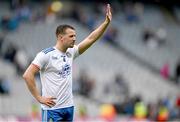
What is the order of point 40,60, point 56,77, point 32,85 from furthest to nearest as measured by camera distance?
1. point 56,77
2. point 40,60
3. point 32,85

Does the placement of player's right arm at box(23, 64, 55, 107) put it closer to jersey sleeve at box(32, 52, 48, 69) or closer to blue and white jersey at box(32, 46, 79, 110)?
jersey sleeve at box(32, 52, 48, 69)

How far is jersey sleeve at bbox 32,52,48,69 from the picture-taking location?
8711mm

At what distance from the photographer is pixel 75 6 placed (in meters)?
30.2

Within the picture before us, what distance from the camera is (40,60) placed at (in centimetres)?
873

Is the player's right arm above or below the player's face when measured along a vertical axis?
below

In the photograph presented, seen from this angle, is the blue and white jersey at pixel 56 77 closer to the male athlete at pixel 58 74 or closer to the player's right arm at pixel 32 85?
the male athlete at pixel 58 74

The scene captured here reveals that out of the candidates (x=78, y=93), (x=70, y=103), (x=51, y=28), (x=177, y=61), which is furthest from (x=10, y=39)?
(x=70, y=103)

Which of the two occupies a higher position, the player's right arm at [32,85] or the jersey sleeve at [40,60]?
the jersey sleeve at [40,60]

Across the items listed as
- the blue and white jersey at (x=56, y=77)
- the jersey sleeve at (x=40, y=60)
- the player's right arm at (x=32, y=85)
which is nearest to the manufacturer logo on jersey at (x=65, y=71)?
the blue and white jersey at (x=56, y=77)

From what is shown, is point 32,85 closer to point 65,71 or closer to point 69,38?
point 65,71

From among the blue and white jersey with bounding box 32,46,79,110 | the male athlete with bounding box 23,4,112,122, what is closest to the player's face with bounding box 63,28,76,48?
the male athlete with bounding box 23,4,112,122

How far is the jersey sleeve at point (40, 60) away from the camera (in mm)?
8711

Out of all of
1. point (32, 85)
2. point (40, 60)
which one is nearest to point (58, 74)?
point (40, 60)

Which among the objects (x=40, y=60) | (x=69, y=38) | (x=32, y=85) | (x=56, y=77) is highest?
(x=69, y=38)
